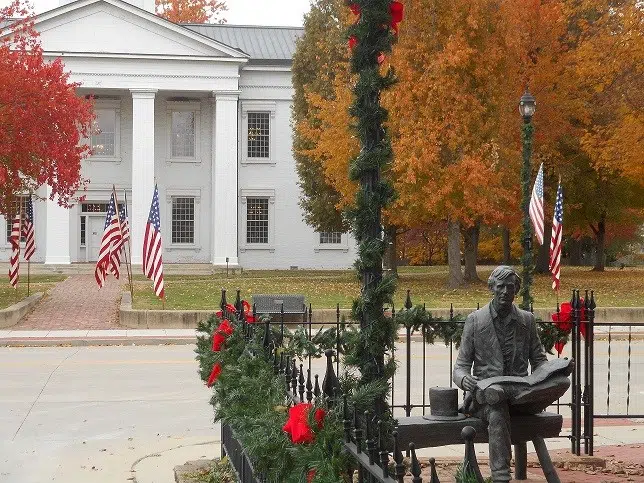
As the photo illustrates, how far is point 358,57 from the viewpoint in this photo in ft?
23.1

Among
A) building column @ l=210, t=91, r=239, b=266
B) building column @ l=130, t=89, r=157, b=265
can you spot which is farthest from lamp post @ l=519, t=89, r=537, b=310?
building column @ l=130, t=89, r=157, b=265

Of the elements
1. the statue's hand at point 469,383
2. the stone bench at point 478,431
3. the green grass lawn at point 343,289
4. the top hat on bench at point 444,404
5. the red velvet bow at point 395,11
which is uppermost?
the red velvet bow at point 395,11

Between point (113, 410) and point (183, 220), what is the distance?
157ft

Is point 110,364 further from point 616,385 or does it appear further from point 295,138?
point 295,138

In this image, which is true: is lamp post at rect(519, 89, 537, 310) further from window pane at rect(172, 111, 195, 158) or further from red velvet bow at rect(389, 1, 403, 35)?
window pane at rect(172, 111, 195, 158)

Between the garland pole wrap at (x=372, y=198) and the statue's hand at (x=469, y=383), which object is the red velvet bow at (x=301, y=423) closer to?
the garland pole wrap at (x=372, y=198)

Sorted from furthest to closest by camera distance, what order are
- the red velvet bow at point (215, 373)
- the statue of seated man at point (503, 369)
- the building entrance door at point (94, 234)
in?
the building entrance door at point (94, 234) < the red velvet bow at point (215, 373) < the statue of seated man at point (503, 369)

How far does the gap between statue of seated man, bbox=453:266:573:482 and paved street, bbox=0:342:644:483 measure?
3.02 m

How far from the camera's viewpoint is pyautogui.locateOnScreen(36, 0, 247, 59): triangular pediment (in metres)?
57.9

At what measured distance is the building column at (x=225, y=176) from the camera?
59.5 m

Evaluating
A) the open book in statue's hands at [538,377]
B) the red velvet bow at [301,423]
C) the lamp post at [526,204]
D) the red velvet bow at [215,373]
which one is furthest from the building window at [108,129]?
the red velvet bow at [301,423]

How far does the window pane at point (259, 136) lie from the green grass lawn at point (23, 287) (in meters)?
15.1

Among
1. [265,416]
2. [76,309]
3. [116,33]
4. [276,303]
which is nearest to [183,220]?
[116,33]

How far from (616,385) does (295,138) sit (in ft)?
125
